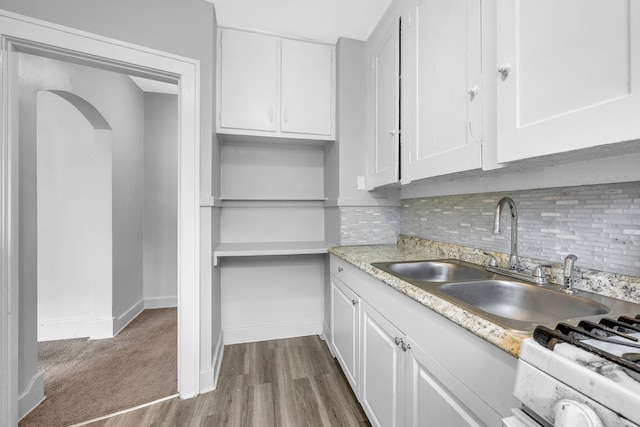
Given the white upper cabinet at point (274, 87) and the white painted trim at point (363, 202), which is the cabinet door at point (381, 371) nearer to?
the white painted trim at point (363, 202)

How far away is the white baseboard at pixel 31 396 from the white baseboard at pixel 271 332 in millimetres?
1106

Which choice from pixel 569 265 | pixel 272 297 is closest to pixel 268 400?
pixel 272 297

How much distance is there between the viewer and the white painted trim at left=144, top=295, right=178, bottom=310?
10.0ft

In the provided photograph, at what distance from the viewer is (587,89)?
2.19 ft

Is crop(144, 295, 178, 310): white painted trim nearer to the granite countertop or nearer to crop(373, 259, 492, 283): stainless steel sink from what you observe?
the granite countertop

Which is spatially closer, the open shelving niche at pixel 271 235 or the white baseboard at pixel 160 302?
the open shelving niche at pixel 271 235

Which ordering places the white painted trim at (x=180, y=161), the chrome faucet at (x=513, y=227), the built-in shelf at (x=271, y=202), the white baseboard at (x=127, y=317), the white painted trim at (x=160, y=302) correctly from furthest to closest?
the white painted trim at (x=160, y=302) → the white baseboard at (x=127, y=317) → the built-in shelf at (x=271, y=202) → the white painted trim at (x=180, y=161) → the chrome faucet at (x=513, y=227)

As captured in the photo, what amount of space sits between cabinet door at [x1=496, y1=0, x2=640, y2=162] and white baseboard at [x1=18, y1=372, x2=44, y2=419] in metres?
2.65

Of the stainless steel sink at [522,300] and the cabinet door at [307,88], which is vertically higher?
the cabinet door at [307,88]

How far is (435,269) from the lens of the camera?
4.83 feet

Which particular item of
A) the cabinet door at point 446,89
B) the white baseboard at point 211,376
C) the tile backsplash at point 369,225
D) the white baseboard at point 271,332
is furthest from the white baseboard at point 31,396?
the cabinet door at point 446,89

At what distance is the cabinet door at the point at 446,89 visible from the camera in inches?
41.0

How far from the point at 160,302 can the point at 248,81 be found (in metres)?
2.67

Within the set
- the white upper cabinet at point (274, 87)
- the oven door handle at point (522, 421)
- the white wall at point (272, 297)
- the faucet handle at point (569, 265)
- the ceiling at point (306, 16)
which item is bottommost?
the white wall at point (272, 297)
